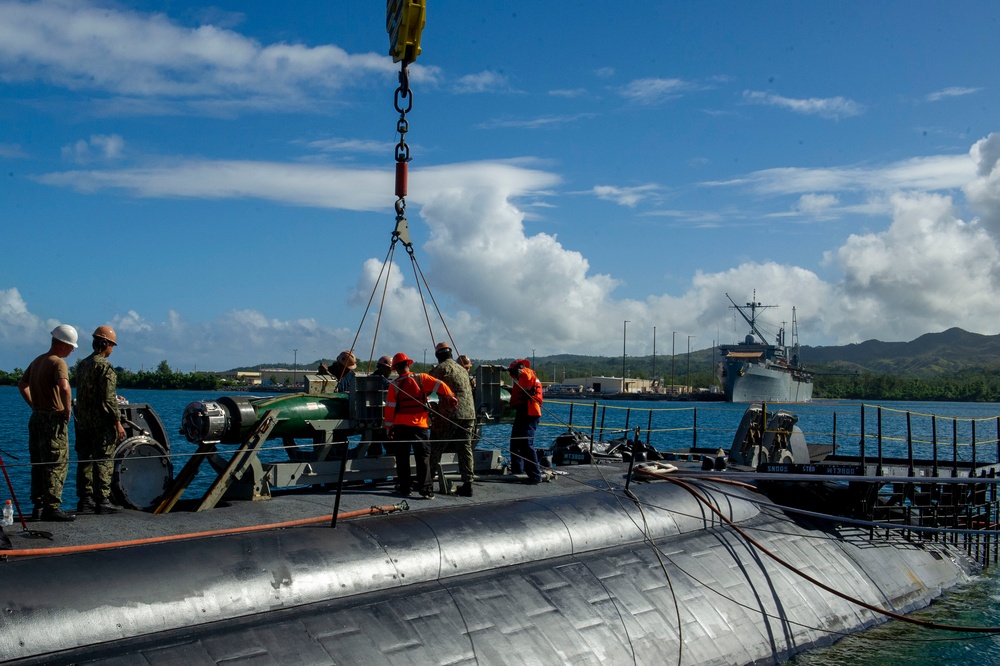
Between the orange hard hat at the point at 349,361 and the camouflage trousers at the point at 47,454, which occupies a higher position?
the orange hard hat at the point at 349,361

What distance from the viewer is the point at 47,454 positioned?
27.5 feet

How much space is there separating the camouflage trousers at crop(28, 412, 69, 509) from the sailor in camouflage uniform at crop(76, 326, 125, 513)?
0.24 m

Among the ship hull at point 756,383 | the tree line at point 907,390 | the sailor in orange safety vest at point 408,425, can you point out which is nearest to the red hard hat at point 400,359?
the sailor in orange safety vest at point 408,425

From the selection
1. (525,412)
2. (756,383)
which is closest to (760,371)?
(756,383)

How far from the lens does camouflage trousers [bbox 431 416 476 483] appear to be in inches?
440

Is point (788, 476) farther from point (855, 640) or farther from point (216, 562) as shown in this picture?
point (216, 562)

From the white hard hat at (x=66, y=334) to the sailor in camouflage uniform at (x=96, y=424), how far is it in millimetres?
288

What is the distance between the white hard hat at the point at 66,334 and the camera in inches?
332

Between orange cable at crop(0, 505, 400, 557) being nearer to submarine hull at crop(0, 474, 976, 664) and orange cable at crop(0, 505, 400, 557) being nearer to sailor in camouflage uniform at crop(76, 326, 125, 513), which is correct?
submarine hull at crop(0, 474, 976, 664)

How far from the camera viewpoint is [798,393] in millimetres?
114125

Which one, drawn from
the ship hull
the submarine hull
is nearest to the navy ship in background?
the ship hull

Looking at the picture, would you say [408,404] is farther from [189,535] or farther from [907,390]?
[907,390]

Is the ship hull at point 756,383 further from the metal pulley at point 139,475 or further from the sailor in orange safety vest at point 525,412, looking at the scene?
the metal pulley at point 139,475

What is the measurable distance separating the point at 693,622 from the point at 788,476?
2.88 metres
